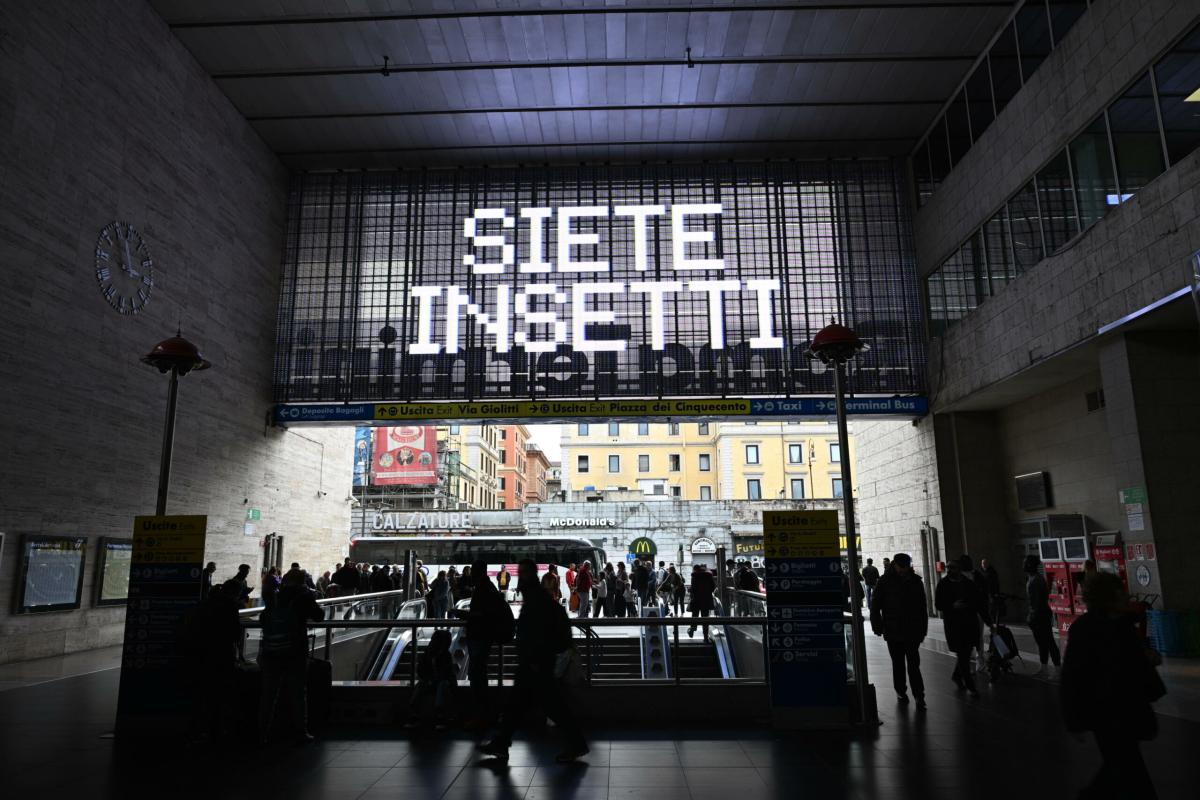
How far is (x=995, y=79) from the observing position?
59.7 feet

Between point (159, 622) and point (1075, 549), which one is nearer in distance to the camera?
point (159, 622)

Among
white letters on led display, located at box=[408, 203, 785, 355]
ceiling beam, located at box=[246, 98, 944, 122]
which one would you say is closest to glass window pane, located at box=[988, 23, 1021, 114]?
ceiling beam, located at box=[246, 98, 944, 122]

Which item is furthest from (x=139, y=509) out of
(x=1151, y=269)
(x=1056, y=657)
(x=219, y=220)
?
(x=1151, y=269)

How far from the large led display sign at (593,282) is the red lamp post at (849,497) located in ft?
38.0

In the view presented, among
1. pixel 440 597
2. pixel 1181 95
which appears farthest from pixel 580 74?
pixel 440 597

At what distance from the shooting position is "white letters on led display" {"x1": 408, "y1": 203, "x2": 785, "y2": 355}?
69.6 feet

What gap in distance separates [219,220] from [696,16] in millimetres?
12183

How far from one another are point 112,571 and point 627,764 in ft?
41.9

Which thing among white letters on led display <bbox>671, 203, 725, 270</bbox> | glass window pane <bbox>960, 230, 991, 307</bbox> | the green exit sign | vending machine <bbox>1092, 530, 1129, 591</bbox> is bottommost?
vending machine <bbox>1092, 530, 1129, 591</bbox>

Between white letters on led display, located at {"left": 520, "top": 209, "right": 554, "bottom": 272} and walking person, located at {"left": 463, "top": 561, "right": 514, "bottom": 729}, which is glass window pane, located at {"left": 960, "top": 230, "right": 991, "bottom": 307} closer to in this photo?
white letters on led display, located at {"left": 520, "top": 209, "right": 554, "bottom": 272}

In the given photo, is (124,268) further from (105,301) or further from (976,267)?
(976,267)

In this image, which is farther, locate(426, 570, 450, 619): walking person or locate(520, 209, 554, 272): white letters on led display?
locate(520, 209, 554, 272): white letters on led display

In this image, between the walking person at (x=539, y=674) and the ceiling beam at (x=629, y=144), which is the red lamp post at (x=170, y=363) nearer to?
the walking person at (x=539, y=674)

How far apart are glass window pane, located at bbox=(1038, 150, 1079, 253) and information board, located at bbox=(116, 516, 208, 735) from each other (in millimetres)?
15476
